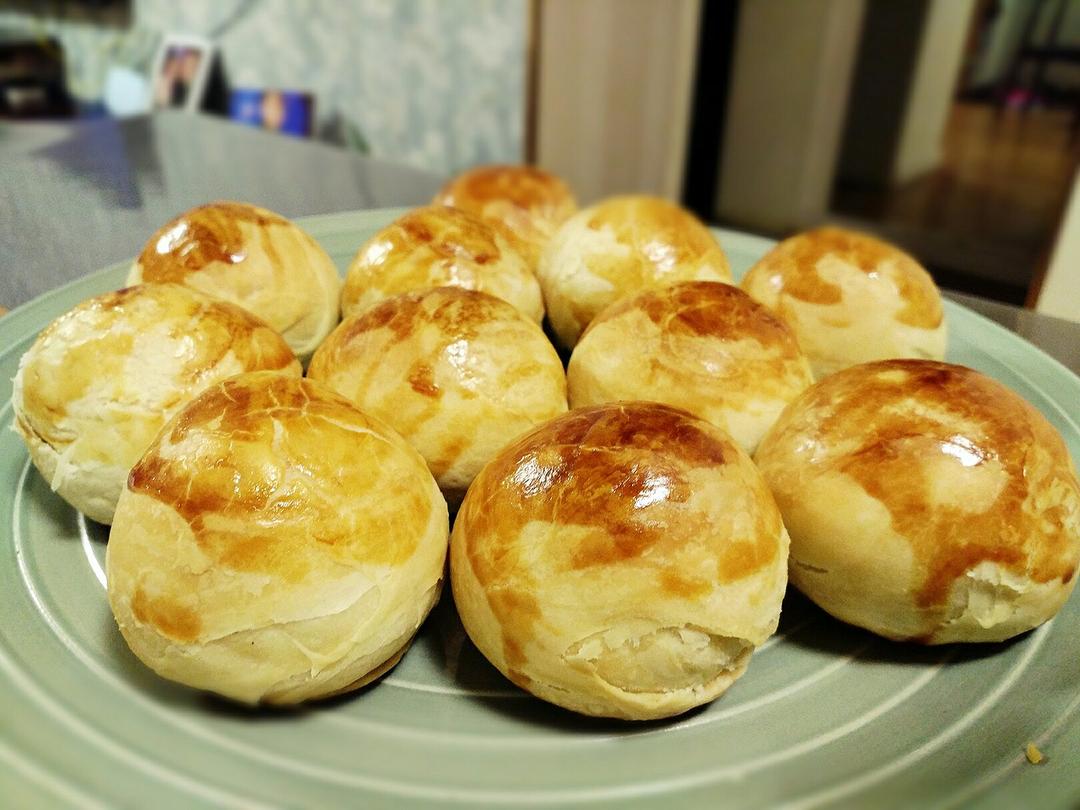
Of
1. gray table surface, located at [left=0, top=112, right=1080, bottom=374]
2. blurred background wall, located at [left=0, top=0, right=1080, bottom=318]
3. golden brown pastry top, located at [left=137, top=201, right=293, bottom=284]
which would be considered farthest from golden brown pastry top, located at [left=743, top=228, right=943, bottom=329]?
blurred background wall, located at [left=0, top=0, right=1080, bottom=318]

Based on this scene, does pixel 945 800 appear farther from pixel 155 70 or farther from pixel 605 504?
pixel 155 70

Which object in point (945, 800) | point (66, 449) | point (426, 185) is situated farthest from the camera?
point (426, 185)

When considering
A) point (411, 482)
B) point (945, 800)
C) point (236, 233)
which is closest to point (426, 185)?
point (236, 233)

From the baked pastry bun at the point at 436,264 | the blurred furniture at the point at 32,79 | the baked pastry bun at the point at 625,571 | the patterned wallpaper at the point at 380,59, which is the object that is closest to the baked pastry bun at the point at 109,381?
the baked pastry bun at the point at 436,264

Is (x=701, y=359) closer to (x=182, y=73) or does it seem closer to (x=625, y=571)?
(x=625, y=571)

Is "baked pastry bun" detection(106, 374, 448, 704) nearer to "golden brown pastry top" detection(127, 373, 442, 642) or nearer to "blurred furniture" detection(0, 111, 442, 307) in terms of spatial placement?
"golden brown pastry top" detection(127, 373, 442, 642)
